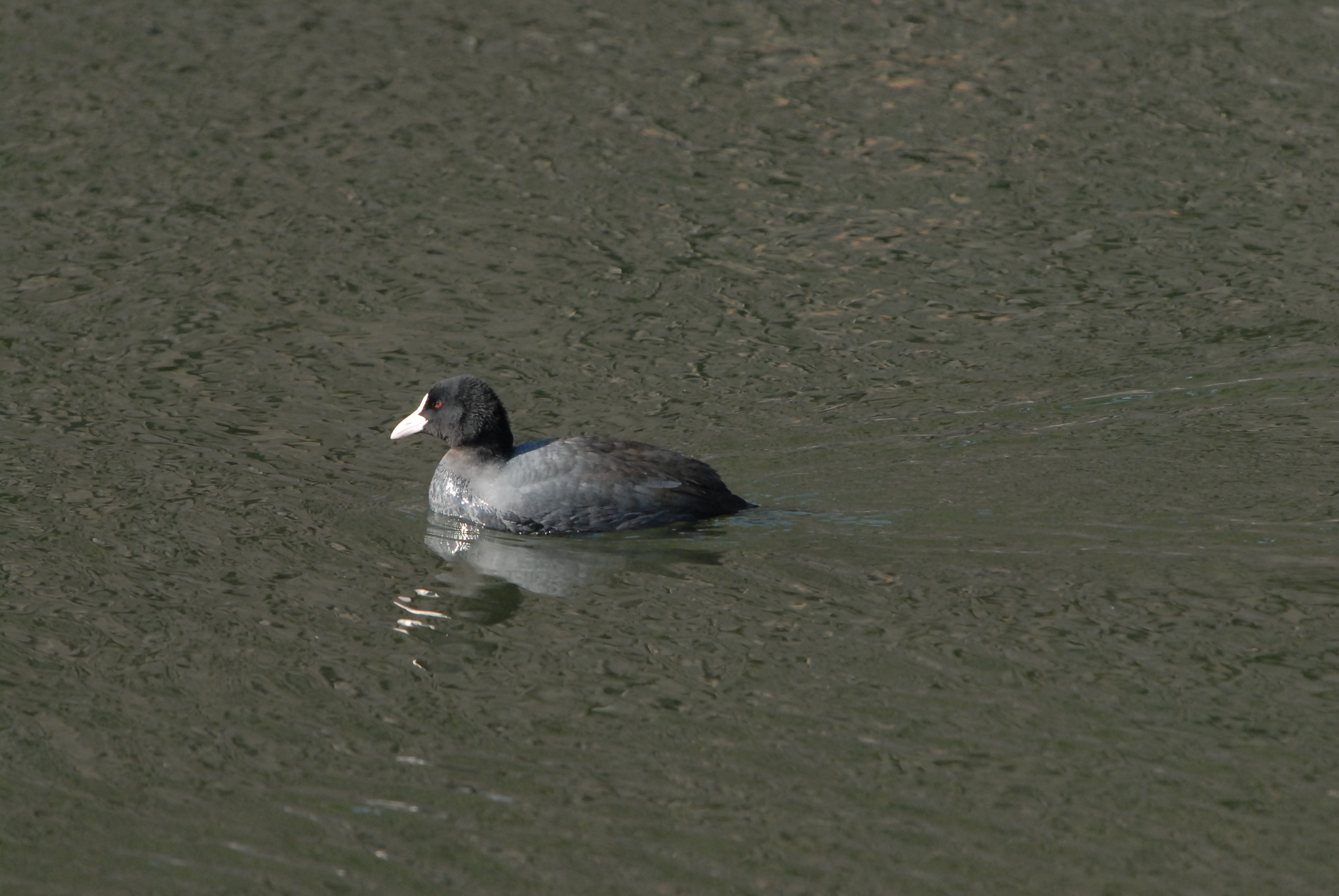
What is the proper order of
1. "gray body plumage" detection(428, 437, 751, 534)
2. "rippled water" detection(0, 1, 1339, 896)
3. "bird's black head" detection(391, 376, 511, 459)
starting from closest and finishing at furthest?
"rippled water" detection(0, 1, 1339, 896), "gray body plumage" detection(428, 437, 751, 534), "bird's black head" detection(391, 376, 511, 459)

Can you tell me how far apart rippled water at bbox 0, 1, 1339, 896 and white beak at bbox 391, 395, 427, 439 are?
43cm

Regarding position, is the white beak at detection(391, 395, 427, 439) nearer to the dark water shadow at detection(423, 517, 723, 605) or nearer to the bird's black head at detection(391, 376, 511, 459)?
the bird's black head at detection(391, 376, 511, 459)

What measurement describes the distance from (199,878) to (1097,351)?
22.7 feet

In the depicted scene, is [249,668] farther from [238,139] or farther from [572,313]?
[238,139]

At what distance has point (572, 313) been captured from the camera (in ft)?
37.8

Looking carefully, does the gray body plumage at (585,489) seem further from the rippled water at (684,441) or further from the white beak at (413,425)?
the white beak at (413,425)

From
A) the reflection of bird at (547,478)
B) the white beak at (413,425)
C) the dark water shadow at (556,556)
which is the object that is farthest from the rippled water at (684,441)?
the white beak at (413,425)

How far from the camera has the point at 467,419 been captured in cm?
891

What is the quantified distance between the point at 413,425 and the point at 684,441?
5.34 ft

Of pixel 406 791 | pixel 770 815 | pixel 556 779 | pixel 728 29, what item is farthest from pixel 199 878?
pixel 728 29

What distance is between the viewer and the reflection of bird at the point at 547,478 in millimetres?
8656

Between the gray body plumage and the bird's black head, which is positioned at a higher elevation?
the bird's black head

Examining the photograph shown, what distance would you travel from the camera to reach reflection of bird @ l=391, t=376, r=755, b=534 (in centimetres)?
866

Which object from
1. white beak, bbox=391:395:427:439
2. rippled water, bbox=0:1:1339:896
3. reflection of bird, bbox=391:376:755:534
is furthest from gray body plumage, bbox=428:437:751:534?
white beak, bbox=391:395:427:439
